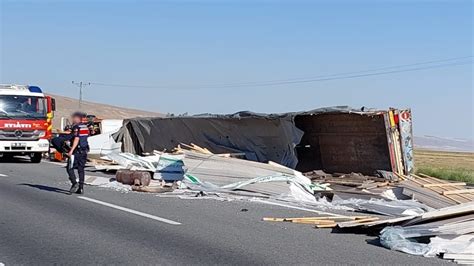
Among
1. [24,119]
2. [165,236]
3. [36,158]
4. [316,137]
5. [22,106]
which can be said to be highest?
[22,106]

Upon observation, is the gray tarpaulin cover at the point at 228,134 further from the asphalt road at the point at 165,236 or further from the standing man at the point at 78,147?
the standing man at the point at 78,147

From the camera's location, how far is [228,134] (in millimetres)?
23156

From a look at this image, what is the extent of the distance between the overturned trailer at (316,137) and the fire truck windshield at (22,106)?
5021mm

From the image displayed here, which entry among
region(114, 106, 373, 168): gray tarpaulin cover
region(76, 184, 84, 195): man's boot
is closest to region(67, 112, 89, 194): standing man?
region(76, 184, 84, 195): man's boot

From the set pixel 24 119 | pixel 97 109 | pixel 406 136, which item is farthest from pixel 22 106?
pixel 97 109

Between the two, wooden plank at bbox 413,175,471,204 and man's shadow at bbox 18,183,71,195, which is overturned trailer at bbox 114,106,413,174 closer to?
wooden plank at bbox 413,175,471,204

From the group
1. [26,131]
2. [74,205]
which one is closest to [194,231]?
[74,205]

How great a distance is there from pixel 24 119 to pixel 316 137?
1107 cm

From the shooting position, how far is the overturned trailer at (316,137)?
63.3ft

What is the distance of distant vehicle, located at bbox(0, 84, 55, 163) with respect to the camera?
25.0m

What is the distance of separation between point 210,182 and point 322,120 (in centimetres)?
497

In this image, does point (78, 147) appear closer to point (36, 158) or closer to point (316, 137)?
point (316, 137)

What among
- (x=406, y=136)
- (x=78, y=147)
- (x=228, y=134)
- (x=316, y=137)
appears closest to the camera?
(x=78, y=147)

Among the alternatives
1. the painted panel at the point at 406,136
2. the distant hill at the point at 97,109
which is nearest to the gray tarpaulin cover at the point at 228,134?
the painted panel at the point at 406,136
